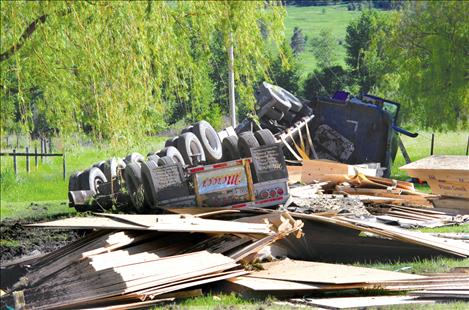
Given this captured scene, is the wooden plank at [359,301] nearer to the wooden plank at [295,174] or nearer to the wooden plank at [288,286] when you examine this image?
the wooden plank at [288,286]

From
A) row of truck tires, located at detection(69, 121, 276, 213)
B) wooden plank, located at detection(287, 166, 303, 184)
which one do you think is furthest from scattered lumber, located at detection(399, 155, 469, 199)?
wooden plank, located at detection(287, 166, 303, 184)

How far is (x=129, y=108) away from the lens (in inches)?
545

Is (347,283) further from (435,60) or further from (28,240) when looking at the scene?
(435,60)

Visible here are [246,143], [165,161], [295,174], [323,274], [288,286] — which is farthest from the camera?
[295,174]

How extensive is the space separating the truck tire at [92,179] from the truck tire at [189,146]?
1863 mm

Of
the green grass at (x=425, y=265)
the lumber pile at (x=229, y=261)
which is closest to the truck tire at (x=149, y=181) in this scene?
the lumber pile at (x=229, y=261)

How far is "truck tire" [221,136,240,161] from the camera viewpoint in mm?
20516

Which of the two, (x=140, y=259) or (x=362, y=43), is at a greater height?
(x=362, y=43)

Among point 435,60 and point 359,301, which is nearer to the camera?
point 359,301

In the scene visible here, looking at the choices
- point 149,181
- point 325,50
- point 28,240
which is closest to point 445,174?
point 149,181

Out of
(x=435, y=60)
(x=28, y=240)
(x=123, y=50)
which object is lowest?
(x=28, y=240)

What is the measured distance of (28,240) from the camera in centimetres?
1945

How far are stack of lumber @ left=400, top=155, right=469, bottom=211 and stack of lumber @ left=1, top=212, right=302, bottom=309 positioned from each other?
22.8ft

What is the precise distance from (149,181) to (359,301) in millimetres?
8377
